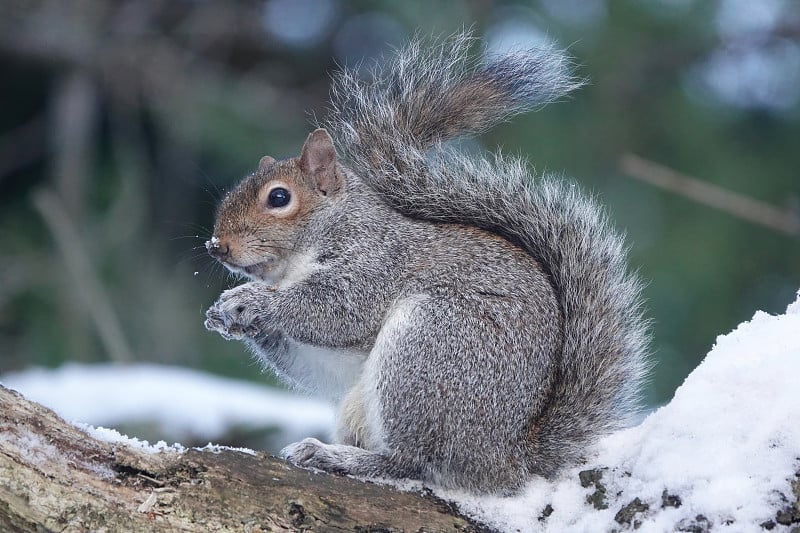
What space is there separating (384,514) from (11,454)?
639 millimetres

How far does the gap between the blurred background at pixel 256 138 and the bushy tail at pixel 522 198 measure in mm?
1878

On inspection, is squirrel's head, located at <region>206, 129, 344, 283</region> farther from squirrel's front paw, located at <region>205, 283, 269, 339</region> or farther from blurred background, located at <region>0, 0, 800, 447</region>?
blurred background, located at <region>0, 0, 800, 447</region>

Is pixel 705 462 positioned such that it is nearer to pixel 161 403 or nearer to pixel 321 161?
pixel 321 161

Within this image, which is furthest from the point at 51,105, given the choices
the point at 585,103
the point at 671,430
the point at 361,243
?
the point at 671,430

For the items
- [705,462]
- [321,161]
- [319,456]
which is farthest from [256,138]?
[705,462]

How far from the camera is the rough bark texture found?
164cm

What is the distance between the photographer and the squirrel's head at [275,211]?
2355 millimetres

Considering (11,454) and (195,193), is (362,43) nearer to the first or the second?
(195,193)

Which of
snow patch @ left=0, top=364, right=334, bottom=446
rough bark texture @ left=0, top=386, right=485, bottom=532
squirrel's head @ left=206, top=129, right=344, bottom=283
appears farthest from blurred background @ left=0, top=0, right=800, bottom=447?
rough bark texture @ left=0, top=386, right=485, bottom=532

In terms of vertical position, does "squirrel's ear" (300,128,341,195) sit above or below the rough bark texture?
above

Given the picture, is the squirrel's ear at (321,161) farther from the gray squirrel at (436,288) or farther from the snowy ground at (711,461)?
the snowy ground at (711,461)

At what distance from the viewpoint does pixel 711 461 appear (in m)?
1.68

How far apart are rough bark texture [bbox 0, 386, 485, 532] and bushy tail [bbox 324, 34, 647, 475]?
40 centimetres

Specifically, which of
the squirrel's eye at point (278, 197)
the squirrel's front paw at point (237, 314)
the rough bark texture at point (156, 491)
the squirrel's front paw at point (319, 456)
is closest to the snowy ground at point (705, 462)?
the rough bark texture at point (156, 491)
